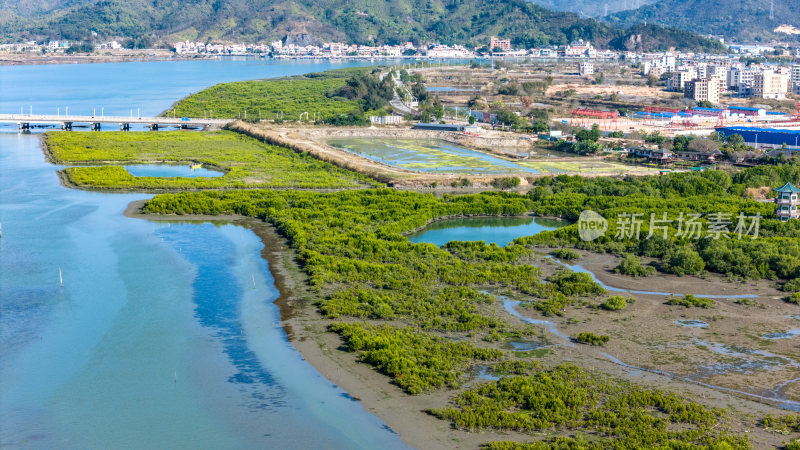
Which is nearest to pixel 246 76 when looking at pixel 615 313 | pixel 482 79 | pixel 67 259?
pixel 482 79

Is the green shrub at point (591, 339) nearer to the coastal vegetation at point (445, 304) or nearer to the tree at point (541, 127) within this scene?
the coastal vegetation at point (445, 304)

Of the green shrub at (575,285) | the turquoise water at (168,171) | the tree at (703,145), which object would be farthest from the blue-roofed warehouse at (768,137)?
the turquoise water at (168,171)

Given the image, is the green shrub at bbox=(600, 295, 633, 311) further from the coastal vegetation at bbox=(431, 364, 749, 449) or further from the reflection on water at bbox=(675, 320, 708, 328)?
the coastal vegetation at bbox=(431, 364, 749, 449)

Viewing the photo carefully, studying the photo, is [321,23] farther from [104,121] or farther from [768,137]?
[768,137]

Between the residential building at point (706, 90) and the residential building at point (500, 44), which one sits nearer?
the residential building at point (706, 90)

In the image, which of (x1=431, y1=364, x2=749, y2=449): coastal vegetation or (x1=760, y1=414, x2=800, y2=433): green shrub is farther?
(x1=760, y1=414, x2=800, y2=433): green shrub

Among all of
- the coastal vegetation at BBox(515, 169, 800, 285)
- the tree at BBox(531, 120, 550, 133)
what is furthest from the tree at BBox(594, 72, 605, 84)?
the coastal vegetation at BBox(515, 169, 800, 285)

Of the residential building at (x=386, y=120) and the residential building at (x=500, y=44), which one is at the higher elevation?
the residential building at (x=500, y=44)
